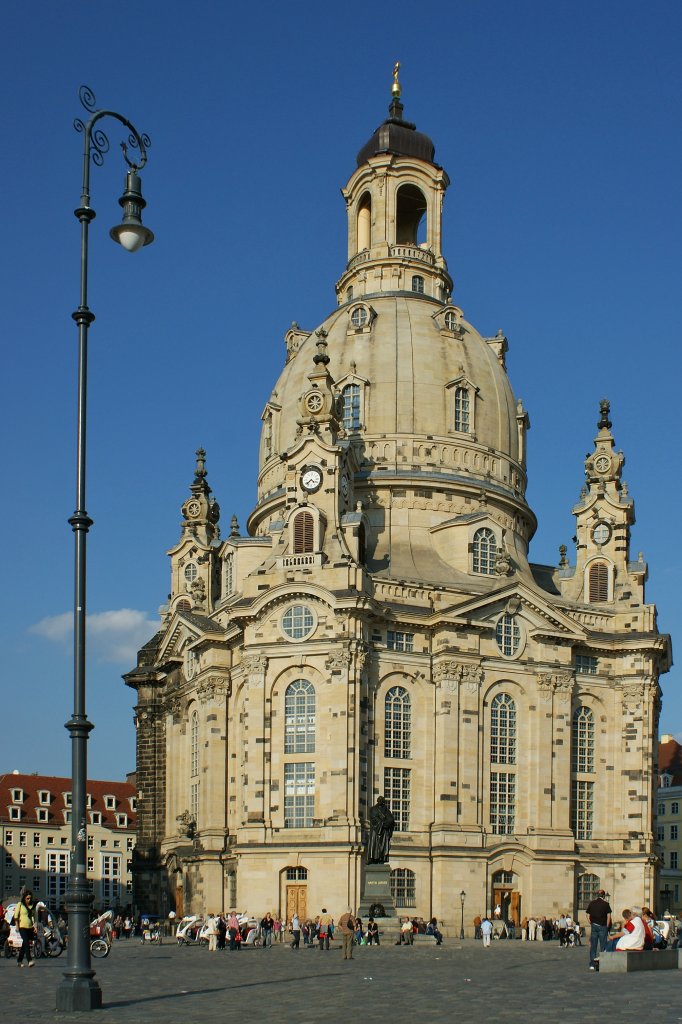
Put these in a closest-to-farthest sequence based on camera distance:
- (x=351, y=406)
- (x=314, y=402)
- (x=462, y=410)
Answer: (x=314, y=402) → (x=351, y=406) → (x=462, y=410)

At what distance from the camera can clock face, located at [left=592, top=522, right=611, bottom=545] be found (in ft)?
286

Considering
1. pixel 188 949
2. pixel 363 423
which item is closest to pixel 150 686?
pixel 363 423

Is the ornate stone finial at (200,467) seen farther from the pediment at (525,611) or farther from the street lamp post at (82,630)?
the street lamp post at (82,630)

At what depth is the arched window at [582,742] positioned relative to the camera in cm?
8062

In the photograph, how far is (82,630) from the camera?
83.5 feet

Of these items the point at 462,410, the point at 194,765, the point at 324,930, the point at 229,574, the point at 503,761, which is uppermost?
the point at 462,410

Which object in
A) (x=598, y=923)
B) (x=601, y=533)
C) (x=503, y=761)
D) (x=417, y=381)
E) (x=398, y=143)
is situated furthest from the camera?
(x=398, y=143)

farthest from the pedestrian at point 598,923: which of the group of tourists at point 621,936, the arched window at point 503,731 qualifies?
the arched window at point 503,731

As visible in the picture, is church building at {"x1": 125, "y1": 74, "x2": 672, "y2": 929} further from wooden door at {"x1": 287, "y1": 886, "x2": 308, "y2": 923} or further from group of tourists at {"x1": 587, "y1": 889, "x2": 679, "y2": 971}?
group of tourists at {"x1": 587, "y1": 889, "x2": 679, "y2": 971}

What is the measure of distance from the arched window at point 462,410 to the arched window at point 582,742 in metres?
18.4

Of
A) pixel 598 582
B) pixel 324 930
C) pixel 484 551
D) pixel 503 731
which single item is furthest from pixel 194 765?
pixel 598 582

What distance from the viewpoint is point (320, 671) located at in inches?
2913

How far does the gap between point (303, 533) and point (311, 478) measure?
323cm

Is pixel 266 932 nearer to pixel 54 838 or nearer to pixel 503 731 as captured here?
pixel 503 731
